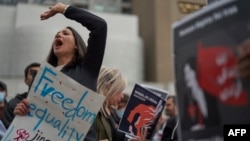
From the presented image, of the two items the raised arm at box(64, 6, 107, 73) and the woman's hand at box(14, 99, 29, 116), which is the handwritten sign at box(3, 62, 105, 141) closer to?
the woman's hand at box(14, 99, 29, 116)

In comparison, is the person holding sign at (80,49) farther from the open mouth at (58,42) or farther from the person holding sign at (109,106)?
the person holding sign at (109,106)

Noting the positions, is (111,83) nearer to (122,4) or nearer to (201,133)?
(201,133)

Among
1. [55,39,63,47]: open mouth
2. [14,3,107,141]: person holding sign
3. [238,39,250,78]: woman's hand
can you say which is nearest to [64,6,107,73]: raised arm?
[14,3,107,141]: person holding sign

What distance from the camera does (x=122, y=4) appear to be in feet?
65.2

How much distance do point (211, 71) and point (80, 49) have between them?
1.09 m

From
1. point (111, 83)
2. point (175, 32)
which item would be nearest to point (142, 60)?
point (111, 83)

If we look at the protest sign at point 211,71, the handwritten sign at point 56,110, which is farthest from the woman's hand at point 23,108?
the protest sign at point 211,71

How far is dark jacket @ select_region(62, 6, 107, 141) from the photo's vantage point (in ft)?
6.61

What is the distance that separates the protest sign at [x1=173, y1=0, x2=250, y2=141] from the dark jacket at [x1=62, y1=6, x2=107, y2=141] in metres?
0.80

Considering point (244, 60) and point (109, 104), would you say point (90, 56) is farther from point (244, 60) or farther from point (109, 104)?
point (244, 60)

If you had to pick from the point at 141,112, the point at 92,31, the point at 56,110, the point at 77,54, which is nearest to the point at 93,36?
the point at 92,31

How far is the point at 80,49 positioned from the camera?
2.15 m

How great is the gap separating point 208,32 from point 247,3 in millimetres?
134

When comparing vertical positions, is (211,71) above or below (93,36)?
below
